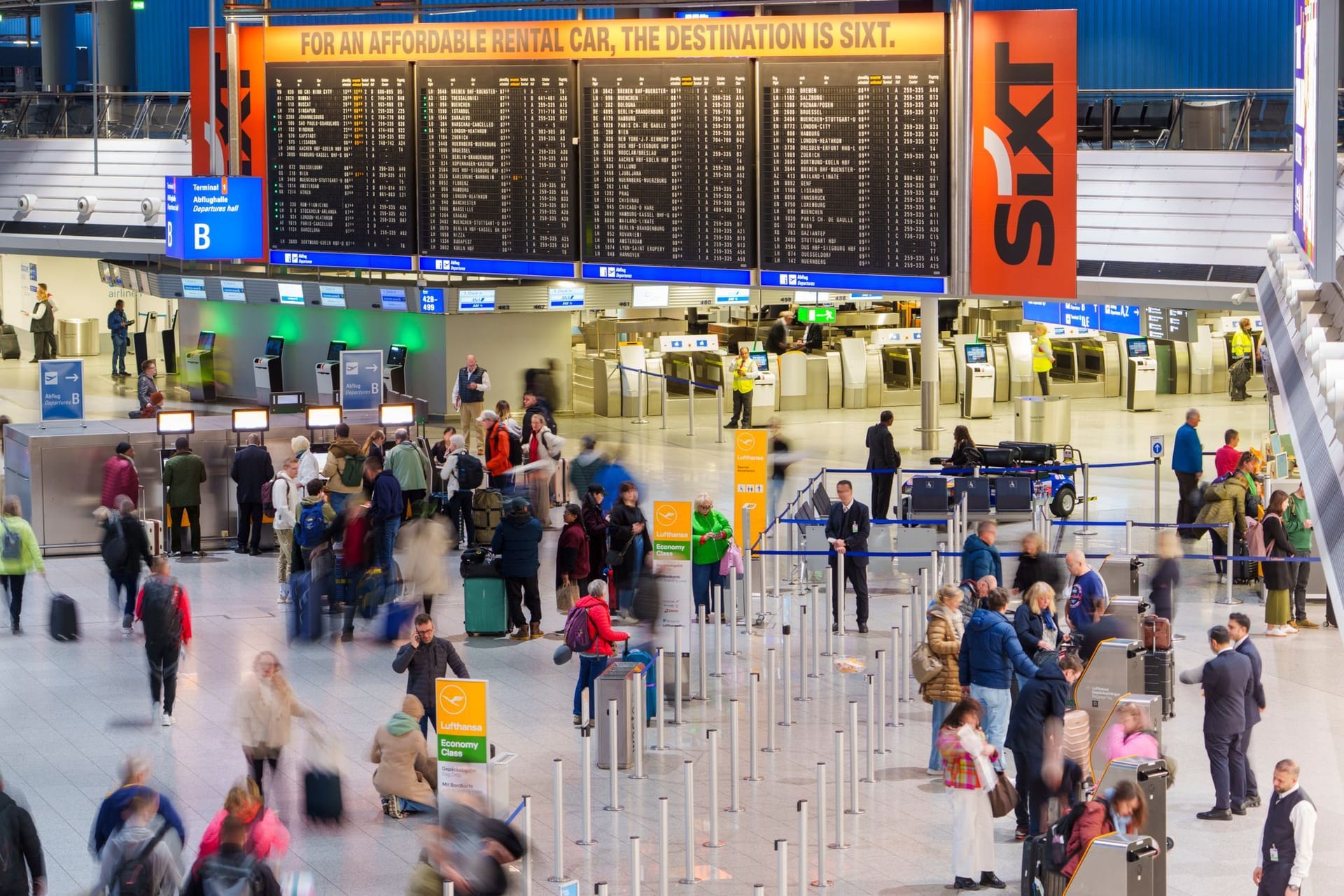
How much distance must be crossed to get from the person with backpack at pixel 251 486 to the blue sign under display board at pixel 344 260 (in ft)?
6.64

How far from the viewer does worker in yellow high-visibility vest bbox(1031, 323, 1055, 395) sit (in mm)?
29281

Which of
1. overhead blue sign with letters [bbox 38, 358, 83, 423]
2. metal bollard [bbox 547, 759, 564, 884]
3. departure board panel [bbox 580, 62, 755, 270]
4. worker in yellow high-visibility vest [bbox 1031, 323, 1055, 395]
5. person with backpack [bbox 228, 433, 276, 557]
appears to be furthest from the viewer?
worker in yellow high-visibility vest [bbox 1031, 323, 1055, 395]

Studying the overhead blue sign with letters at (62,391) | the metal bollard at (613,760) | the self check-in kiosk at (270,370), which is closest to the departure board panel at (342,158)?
the overhead blue sign with letters at (62,391)

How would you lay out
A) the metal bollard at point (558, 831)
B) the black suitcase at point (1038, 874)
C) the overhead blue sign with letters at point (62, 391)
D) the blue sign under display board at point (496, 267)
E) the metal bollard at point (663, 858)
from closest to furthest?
1. the black suitcase at point (1038, 874)
2. the metal bollard at point (663, 858)
3. the metal bollard at point (558, 831)
4. the blue sign under display board at point (496, 267)
5. the overhead blue sign with letters at point (62, 391)

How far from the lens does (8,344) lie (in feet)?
124

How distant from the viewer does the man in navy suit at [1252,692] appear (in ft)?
36.8

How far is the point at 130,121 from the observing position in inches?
1180

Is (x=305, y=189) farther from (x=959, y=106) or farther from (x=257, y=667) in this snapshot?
(x=257, y=667)

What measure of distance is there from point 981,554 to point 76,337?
28197 millimetres

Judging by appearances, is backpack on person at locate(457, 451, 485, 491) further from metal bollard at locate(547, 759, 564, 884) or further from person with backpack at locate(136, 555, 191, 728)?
metal bollard at locate(547, 759, 564, 884)

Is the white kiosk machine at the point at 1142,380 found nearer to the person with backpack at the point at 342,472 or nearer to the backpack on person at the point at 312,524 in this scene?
the person with backpack at the point at 342,472

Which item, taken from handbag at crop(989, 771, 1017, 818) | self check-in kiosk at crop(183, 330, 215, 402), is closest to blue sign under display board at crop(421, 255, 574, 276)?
handbag at crop(989, 771, 1017, 818)

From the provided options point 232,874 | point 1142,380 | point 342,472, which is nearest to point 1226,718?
point 232,874

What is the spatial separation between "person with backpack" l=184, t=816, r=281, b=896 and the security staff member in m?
19.2
